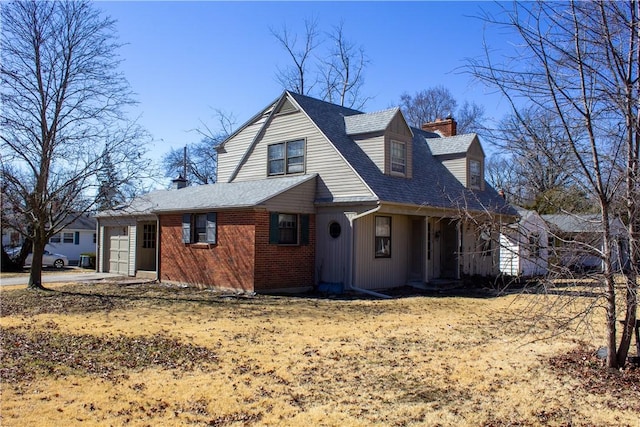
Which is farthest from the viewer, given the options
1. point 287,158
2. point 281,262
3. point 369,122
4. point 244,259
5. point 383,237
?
point 287,158

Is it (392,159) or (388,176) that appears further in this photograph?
(392,159)

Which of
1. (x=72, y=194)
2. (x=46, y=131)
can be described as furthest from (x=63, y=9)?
(x=72, y=194)

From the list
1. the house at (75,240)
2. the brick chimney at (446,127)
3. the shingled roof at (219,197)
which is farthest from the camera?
the house at (75,240)

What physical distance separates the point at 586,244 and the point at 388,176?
11072 millimetres

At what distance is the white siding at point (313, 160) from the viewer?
1652cm

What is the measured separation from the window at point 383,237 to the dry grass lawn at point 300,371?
17.4 feet

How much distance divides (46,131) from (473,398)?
51.5 feet

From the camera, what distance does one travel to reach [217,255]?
1673 centimetres

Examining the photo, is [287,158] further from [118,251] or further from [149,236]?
[118,251]

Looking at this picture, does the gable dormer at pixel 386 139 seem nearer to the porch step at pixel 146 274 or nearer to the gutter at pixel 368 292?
the gutter at pixel 368 292

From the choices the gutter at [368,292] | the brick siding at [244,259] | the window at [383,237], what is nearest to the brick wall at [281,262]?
the brick siding at [244,259]

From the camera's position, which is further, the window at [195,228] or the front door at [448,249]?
the front door at [448,249]

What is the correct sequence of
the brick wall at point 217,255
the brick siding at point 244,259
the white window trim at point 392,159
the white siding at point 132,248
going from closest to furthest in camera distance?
the brick siding at point 244,259, the brick wall at point 217,255, the white window trim at point 392,159, the white siding at point 132,248

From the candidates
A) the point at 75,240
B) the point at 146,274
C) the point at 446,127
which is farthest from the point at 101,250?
the point at 446,127
